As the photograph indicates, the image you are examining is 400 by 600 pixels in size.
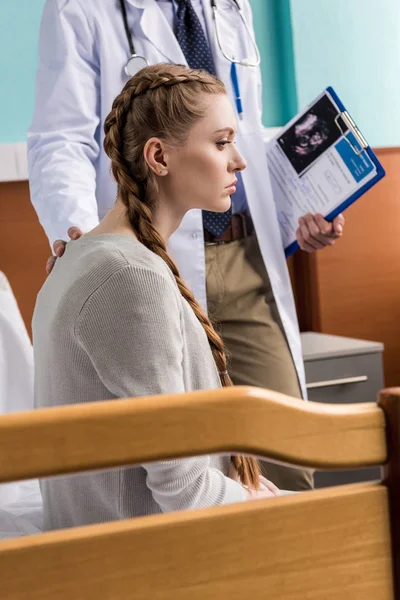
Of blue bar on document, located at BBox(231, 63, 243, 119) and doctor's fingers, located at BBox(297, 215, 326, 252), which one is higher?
blue bar on document, located at BBox(231, 63, 243, 119)

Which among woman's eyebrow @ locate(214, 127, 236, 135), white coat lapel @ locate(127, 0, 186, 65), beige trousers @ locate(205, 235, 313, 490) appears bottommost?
beige trousers @ locate(205, 235, 313, 490)

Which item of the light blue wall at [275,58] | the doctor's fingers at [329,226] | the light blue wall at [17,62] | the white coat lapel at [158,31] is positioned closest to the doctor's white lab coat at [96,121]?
the white coat lapel at [158,31]

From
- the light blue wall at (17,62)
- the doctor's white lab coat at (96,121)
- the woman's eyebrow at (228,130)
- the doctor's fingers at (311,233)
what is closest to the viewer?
the woman's eyebrow at (228,130)

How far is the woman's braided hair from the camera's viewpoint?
1.29 metres

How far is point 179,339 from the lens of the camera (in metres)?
1.05

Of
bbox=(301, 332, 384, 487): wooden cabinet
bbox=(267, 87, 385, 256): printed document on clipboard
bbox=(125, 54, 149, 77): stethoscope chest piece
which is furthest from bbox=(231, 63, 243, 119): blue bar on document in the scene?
bbox=(301, 332, 384, 487): wooden cabinet

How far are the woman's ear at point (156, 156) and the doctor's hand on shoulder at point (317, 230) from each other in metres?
0.55

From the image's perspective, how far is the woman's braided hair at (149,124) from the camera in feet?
4.23

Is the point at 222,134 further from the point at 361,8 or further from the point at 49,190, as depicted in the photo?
the point at 361,8

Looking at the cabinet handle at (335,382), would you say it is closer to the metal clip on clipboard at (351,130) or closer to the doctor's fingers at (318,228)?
the doctor's fingers at (318,228)

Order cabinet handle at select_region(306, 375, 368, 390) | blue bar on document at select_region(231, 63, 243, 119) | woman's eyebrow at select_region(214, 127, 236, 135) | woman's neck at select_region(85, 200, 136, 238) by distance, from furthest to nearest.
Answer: cabinet handle at select_region(306, 375, 368, 390) < blue bar on document at select_region(231, 63, 243, 119) < woman's eyebrow at select_region(214, 127, 236, 135) < woman's neck at select_region(85, 200, 136, 238)

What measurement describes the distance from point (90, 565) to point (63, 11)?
1.39 metres

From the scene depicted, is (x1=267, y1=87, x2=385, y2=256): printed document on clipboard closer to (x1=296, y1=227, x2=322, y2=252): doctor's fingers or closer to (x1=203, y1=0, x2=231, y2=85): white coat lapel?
(x1=296, y1=227, x2=322, y2=252): doctor's fingers

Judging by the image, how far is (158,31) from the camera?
179cm
